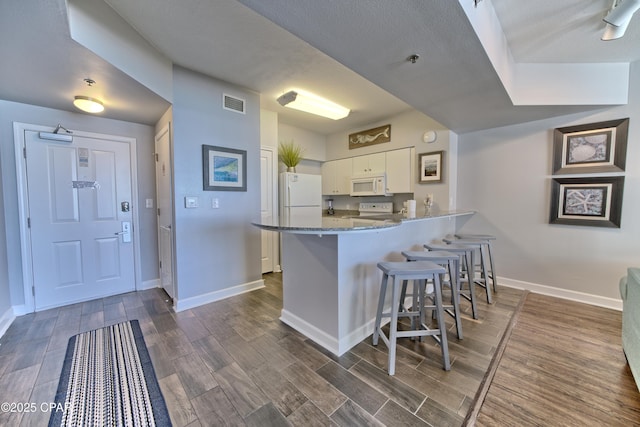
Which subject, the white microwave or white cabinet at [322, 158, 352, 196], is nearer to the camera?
the white microwave

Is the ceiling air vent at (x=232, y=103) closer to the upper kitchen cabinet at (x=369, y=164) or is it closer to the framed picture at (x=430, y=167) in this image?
the upper kitchen cabinet at (x=369, y=164)

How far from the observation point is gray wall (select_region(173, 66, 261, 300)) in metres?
2.57

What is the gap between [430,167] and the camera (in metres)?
3.64

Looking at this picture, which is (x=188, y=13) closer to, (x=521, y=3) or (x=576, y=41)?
(x=521, y=3)

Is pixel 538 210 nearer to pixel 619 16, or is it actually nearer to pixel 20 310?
pixel 619 16

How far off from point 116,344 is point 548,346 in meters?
3.55

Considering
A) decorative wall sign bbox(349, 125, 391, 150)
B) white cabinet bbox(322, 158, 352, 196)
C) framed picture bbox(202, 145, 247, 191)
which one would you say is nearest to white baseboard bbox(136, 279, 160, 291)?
framed picture bbox(202, 145, 247, 191)

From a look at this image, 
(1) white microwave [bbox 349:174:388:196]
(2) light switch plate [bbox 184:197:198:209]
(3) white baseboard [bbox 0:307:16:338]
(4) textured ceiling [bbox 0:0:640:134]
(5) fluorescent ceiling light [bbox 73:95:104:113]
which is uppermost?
(4) textured ceiling [bbox 0:0:640:134]

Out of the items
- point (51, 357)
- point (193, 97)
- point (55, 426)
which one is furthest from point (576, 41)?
point (51, 357)

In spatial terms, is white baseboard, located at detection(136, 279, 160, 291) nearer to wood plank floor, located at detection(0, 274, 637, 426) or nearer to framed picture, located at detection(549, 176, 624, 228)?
wood plank floor, located at detection(0, 274, 637, 426)

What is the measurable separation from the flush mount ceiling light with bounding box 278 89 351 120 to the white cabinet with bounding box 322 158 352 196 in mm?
1318

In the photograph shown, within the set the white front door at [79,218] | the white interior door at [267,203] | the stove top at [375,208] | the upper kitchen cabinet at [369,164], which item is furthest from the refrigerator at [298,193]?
the white front door at [79,218]

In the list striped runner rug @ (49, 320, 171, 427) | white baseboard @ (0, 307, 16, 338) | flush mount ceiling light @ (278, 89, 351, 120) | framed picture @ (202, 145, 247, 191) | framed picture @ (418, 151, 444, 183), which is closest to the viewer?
striped runner rug @ (49, 320, 171, 427)

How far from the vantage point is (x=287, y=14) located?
1288mm
